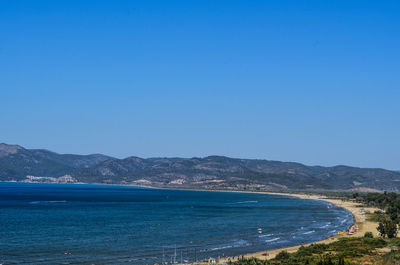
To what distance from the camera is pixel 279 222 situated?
12888 cm

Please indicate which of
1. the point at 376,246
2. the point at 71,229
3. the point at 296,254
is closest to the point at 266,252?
the point at 296,254

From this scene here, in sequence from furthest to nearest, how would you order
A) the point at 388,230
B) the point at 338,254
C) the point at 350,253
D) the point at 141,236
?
the point at 141,236
the point at 388,230
the point at 350,253
the point at 338,254

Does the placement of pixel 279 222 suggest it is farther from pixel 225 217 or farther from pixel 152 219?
pixel 152 219

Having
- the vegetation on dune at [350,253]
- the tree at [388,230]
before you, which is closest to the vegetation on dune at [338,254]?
the vegetation on dune at [350,253]

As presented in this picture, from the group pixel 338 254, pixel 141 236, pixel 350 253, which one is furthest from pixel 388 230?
pixel 141 236

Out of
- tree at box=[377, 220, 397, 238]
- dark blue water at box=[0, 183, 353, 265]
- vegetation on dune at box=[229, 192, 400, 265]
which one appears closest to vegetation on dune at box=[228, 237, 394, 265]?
vegetation on dune at box=[229, 192, 400, 265]

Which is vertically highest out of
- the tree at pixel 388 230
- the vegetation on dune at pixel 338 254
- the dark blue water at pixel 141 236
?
the tree at pixel 388 230

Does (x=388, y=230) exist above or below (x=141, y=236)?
above

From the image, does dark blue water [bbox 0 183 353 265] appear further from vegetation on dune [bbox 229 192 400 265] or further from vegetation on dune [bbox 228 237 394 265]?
vegetation on dune [bbox 229 192 400 265]

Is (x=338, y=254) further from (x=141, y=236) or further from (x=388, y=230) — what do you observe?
(x=141, y=236)

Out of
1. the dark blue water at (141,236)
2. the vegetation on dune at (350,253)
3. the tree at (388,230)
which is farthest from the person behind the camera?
the tree at (388,230)

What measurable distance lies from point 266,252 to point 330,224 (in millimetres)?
52359

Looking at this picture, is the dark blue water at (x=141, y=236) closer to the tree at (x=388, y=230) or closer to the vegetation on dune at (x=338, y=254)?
the vegetation on dune at (x=338, y=254)

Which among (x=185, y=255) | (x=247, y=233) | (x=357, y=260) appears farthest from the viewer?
(x=247, y=233)
